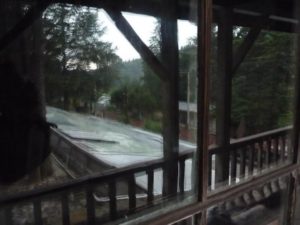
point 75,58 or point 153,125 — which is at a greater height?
point 75,58

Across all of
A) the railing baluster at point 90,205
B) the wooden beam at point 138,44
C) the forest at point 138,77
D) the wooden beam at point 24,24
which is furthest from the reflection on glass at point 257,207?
the wooden beam at point 24,24

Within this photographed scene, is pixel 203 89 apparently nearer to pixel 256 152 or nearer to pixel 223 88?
pixel 223 88

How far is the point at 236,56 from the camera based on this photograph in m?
1.06

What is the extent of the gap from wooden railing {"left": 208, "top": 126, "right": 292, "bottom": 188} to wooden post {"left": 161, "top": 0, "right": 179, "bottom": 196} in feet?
0.48

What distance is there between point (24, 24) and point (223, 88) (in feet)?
2.15

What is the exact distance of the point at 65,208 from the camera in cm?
96

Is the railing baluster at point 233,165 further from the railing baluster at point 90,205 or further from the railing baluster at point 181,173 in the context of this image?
the railing baluster at point 90,205

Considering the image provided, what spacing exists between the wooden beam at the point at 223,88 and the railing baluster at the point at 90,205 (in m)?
0.40

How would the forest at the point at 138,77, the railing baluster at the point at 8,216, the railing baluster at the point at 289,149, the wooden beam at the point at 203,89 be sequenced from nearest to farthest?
the wooden beam at the point at 203,89
the railing baluster at the point at 8,216
the forest at the point at 138,77
the railing baluster at the point at 289,149

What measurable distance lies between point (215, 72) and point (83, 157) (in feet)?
1.79

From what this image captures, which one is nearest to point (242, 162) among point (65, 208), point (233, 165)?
point (233, 165)

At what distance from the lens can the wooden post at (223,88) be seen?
0.89m

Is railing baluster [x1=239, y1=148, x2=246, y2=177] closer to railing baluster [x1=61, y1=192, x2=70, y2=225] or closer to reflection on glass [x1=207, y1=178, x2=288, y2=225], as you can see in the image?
reflection on glass [x1=207, y1=178, x2=288, y2=225]

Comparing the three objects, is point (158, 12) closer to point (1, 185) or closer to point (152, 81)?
point (152, 81)
